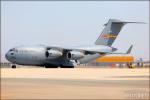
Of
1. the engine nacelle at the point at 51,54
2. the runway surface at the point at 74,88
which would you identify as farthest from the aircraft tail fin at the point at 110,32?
the runway surface at the point at 74,88

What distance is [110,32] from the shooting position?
70812mm

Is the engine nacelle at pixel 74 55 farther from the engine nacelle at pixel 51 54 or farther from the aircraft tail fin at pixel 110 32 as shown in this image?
the aircraft tail fin at pixel 110 32

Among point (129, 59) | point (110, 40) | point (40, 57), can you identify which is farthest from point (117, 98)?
point (129, 59)

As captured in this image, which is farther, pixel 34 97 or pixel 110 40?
pixel 110 40

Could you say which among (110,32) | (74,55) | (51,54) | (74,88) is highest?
(110,32)

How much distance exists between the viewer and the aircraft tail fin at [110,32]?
70250 millimetres

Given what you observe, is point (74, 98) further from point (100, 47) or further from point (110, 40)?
point (110, 40)

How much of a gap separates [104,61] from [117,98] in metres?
90.3

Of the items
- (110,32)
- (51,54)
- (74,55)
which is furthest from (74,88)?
(110,32)

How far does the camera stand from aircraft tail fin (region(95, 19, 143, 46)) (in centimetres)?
7025

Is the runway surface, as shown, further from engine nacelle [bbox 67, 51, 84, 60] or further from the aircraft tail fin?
the aircraft tail fin

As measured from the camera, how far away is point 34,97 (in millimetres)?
14273

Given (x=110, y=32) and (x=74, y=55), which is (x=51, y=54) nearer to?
(x=74, y=55)

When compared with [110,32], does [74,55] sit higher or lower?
lower
